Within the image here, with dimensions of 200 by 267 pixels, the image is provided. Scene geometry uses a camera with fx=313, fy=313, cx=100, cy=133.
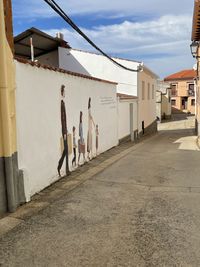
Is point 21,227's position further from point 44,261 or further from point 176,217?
point 176,217

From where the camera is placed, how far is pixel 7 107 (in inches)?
190

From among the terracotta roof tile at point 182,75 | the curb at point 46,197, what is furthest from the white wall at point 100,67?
the terracotta roof tile at point 182,75

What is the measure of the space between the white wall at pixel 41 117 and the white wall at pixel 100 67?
10.9m

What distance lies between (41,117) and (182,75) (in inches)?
2323

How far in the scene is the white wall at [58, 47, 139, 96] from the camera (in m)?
19.4

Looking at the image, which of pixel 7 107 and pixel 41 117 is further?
pixel 41 117

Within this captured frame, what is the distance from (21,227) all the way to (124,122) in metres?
11.7

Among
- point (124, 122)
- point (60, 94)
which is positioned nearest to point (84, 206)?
point (60, 94)

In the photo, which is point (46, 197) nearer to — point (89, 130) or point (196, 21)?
point (89, 130)

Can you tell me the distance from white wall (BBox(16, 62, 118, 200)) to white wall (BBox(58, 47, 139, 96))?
1085 centimetres

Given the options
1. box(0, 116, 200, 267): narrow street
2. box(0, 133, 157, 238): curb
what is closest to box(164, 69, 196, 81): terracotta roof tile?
box(0, 133, 157, 238): curb

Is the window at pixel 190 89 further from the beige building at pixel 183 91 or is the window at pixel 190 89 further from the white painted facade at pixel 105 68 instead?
the white painted facade at pixel 105 68

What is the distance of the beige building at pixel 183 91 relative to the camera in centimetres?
5981

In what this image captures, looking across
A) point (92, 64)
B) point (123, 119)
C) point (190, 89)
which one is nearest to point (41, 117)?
point (123, 119)
